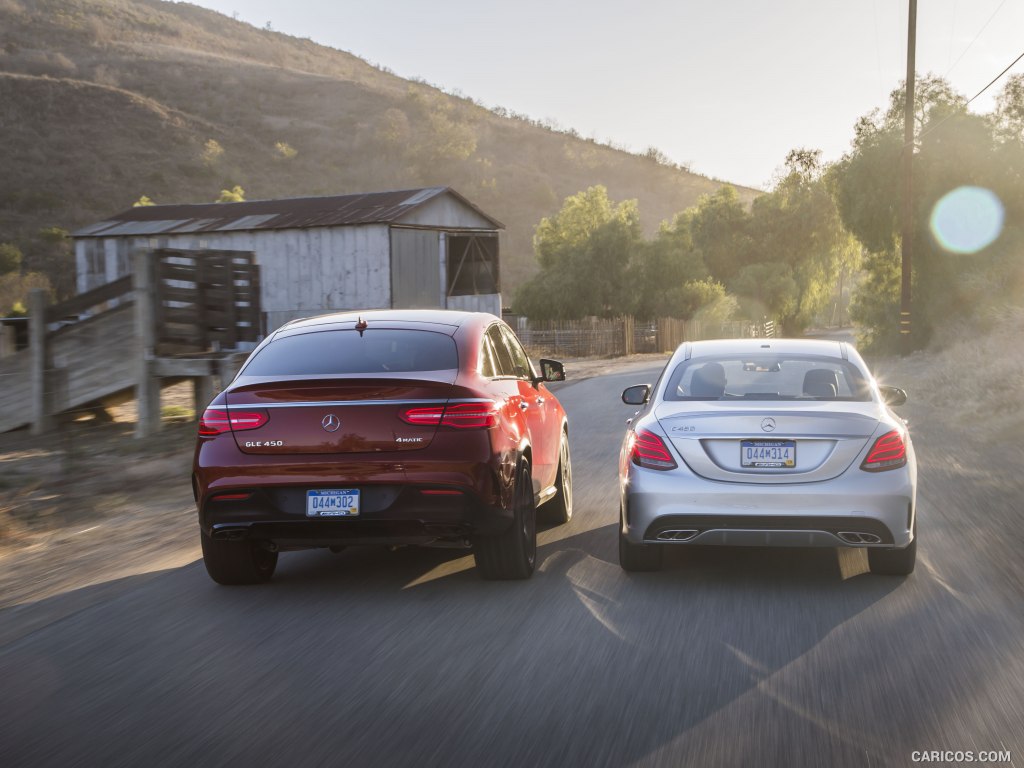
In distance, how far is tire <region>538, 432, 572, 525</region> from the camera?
9266 mm

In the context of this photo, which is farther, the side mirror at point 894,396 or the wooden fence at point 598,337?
the wooden fence at point 598,337

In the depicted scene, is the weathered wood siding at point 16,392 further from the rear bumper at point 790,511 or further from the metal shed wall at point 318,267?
the metal shed wall at point 318,267

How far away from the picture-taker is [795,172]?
75.9 meters

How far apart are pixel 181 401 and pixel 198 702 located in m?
18.4

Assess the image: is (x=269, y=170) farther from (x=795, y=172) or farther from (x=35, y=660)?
(x=35, y=660)

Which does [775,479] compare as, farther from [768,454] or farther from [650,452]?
[650,452]

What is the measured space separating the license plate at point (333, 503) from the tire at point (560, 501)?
2985mm

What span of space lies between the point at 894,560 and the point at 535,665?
2834mm

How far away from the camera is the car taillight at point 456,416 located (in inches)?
255

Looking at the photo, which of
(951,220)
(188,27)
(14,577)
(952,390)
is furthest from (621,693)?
(188,27)

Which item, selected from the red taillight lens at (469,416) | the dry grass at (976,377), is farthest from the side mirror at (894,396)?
the dry grass at (976,377)

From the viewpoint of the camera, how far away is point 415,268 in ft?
124

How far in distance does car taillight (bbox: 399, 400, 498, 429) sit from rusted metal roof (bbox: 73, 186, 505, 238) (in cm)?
3028

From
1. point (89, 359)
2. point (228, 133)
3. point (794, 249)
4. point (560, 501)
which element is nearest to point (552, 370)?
point (560, 501)
